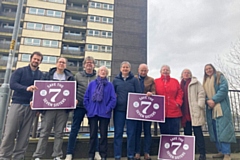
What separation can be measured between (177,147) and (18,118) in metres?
3.17

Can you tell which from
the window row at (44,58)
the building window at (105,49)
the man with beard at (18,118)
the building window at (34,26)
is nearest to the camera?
the man with beard at (18,118)

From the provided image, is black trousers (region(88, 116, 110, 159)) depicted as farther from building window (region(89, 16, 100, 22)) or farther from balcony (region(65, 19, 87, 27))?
building window (region(89, 16, 100, 22))

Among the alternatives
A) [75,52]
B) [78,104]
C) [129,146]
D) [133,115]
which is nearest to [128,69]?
[133,115]

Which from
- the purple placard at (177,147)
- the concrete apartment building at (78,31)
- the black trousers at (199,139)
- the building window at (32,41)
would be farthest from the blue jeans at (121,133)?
the building window at (32,41)

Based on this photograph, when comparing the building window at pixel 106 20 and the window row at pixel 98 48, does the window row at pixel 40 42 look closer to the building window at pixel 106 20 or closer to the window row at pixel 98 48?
the window row at pixel 98 48

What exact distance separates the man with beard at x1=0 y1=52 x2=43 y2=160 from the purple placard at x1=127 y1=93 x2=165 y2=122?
194 centimetres

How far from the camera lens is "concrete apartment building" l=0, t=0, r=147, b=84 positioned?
29.8 m

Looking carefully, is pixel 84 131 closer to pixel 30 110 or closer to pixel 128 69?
pixel 30 110

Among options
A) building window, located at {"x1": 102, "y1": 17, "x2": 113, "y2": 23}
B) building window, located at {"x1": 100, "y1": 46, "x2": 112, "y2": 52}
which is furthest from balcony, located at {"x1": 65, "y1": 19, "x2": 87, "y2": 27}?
building window, located at {"x1": 100, "y1": 46, "x2": 112, "y2": 52}

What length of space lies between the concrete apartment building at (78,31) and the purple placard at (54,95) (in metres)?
27.4

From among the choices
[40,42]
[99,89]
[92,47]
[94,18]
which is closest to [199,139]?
[99,89]

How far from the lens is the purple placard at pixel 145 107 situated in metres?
3.74

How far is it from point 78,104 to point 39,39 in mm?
30220

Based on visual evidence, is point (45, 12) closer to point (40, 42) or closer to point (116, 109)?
point (40, 42)
